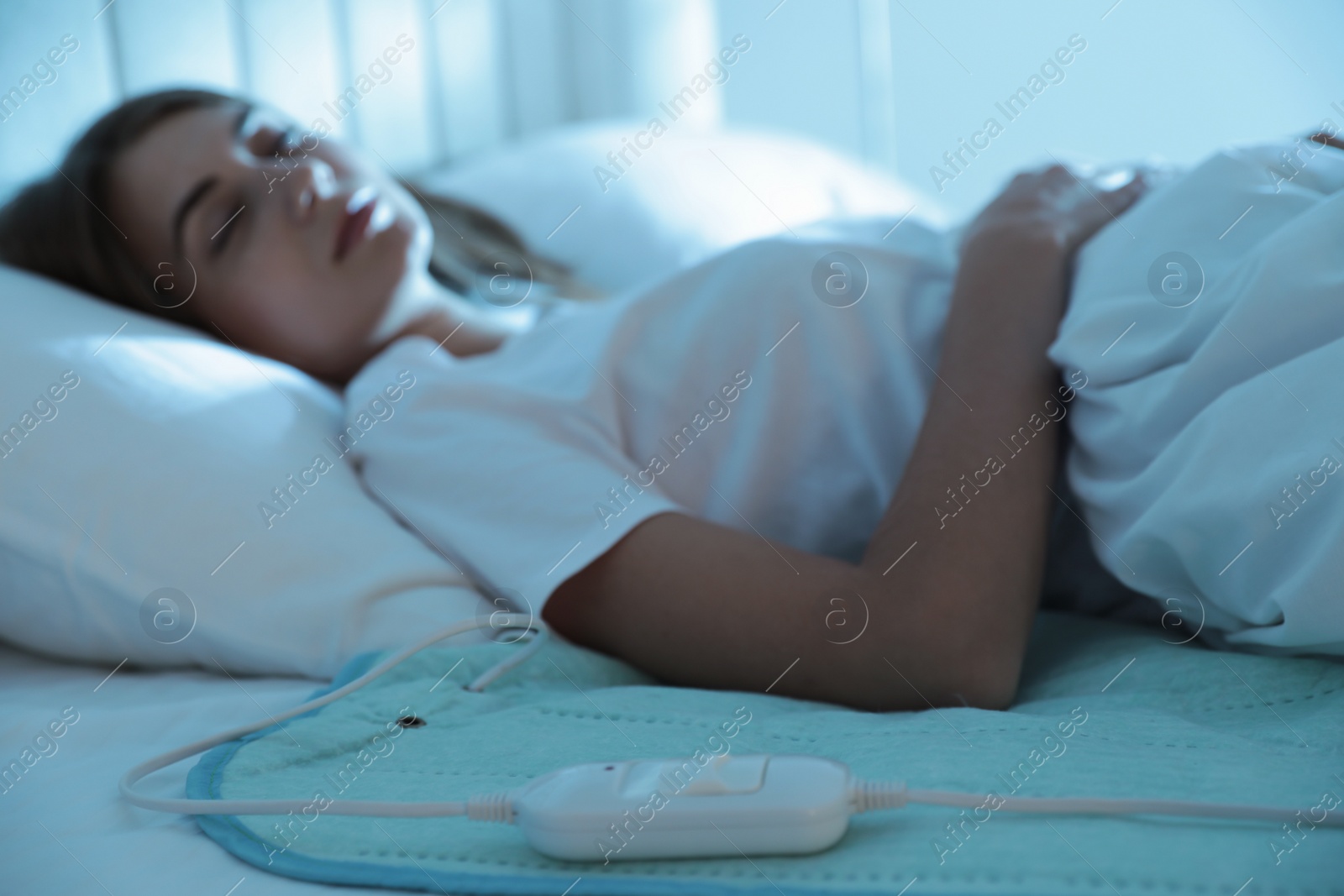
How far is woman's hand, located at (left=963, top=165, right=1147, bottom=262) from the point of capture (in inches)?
30.8

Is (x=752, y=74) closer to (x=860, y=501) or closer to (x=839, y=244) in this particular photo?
(x=839, y=244)

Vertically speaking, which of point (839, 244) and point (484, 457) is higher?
point (839, 244)

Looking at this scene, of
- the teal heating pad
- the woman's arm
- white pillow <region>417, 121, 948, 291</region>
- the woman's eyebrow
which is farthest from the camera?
white pillow <region>417, 121, 948, 291</region>

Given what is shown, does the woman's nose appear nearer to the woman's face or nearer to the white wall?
the woman's face

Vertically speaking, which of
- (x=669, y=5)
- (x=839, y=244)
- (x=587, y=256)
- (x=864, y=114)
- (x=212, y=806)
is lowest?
(x=212, y=806)

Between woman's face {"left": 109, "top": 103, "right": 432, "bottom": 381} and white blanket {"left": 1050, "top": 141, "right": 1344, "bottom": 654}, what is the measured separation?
2.25 feet

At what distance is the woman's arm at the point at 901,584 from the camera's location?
0.61 metres

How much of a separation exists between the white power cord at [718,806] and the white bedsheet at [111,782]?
0.09 meters

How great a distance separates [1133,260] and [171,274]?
0.91 meters

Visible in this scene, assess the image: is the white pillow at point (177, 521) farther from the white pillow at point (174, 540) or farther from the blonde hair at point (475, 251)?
the blonde hair at point (475, 251)

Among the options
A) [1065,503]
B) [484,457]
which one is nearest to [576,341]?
[484,457]

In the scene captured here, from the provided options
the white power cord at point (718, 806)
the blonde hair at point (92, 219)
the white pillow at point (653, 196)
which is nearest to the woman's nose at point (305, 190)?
the blonde hair at point (92, 219)

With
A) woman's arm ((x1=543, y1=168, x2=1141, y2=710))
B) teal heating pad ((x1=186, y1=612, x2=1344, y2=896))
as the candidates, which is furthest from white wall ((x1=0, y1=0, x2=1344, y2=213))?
teal heating pad ((x1=186, y1=612, x2=1344, y2=896))

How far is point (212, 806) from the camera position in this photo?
458mm
